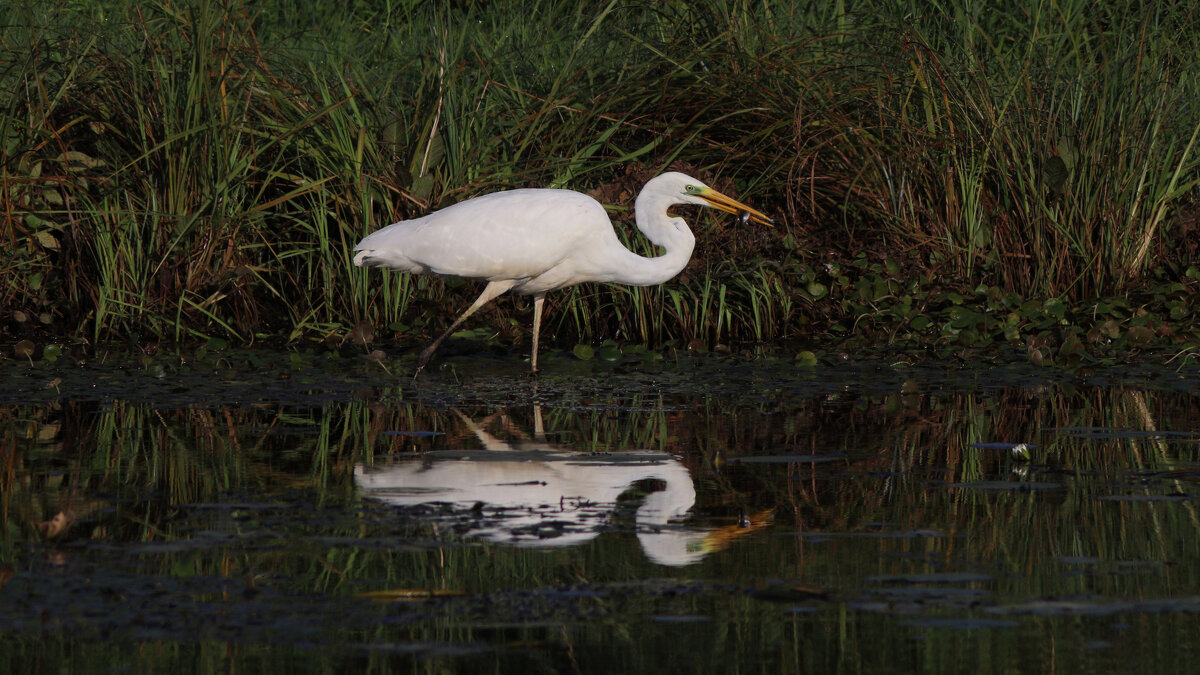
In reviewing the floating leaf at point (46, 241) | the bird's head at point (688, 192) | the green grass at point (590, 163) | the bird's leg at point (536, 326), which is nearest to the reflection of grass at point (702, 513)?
the bird's leg at point (536, 326)

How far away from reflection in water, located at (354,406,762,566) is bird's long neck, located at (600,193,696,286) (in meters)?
2.31

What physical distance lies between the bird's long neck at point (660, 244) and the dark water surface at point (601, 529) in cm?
101

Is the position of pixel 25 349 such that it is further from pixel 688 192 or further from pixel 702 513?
pixel 702 513

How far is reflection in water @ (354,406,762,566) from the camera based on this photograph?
412 centimetres

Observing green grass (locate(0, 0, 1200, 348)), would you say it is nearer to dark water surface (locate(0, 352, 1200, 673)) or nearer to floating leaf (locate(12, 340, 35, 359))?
floating leaf (locate(12, 340, 35, 359))

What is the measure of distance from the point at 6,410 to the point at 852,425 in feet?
11.5

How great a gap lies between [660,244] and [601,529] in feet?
12.7

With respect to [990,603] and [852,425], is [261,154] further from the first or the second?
[990,603]

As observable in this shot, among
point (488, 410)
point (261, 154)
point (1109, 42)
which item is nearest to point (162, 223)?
point (261, 154)

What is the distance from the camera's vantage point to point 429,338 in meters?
8.72

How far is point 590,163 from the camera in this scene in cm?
955

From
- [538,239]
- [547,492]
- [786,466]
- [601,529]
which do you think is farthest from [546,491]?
[538,239]

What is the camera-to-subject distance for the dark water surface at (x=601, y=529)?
3.28 meters

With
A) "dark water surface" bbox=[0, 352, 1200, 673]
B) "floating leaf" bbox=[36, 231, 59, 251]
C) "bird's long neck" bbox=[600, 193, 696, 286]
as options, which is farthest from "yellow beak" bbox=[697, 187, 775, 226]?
"floating leaf" bbox=[36, 231, 59, 251]
